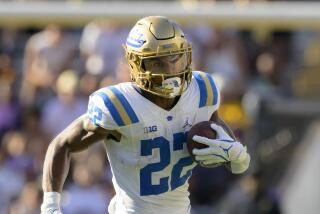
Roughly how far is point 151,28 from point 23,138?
4.12 m

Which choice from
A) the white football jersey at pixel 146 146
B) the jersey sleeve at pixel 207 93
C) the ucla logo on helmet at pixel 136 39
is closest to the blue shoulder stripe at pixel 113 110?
the white football jersey at pixel 146 146

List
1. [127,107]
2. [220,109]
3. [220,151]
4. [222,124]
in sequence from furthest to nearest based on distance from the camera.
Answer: [220,109]
[222,124]
[127,107]
[220,151]

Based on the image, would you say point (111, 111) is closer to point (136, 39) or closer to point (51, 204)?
point (136, 39)

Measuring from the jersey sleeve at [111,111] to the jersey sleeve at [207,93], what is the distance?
36 cm

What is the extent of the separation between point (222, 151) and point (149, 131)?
35 centimetres

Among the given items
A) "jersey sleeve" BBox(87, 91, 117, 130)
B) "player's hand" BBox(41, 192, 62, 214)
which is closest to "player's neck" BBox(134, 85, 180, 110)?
"jersey sleeve" BBox(87, 91, 117, 130)

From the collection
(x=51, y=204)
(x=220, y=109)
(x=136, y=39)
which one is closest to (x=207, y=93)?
(x=136, y=39)

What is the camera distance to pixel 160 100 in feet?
15.4

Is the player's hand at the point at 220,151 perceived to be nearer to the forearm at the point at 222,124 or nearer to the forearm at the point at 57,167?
the forearm at the point at 222,124

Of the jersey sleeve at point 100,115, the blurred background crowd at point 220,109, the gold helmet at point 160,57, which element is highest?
the gold helmet at point 160,57

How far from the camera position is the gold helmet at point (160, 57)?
179 inches

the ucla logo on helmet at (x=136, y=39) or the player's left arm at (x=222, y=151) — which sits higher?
the ucla logo on helmet at (x=136, y=39)

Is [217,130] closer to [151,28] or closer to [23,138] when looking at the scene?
[151,28]

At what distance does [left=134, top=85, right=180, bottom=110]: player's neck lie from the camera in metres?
4.68
